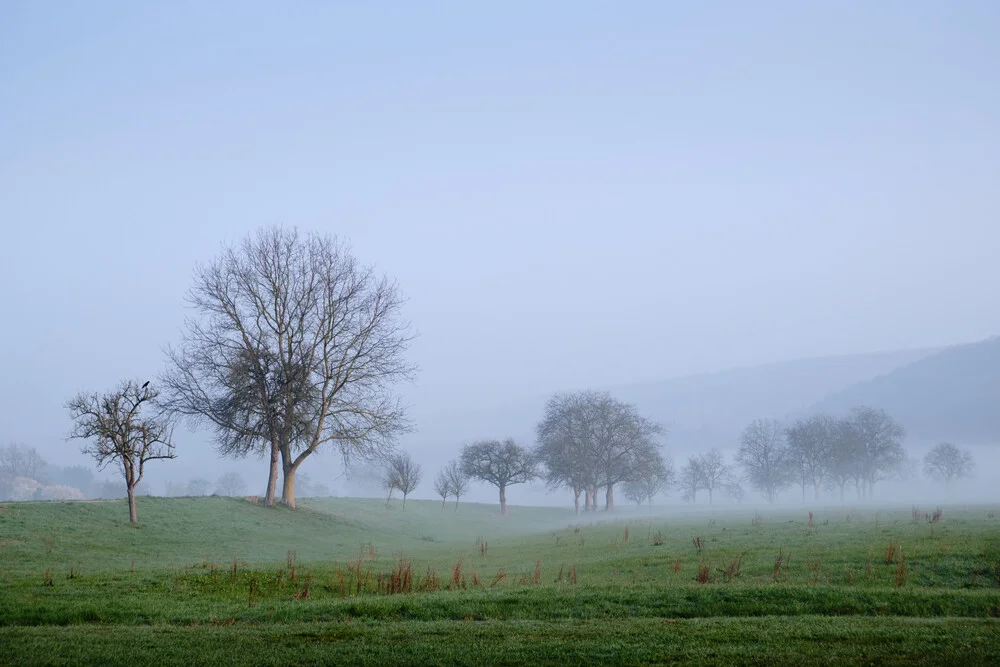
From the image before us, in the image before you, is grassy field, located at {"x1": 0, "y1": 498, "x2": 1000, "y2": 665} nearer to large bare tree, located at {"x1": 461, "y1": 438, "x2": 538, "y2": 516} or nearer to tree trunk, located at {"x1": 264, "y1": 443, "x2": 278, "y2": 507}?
tree trunk, located at {"x1": 264, "y1": 443, "x2": 278, "y2": 507}

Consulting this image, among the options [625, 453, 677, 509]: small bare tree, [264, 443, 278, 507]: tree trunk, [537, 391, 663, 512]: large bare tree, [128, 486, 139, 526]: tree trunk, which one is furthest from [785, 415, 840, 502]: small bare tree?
[128, 486, 139, 526]: tree trunk

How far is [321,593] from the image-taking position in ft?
53.9

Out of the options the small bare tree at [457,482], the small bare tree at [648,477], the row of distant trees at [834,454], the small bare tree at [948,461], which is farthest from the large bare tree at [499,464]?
the small bare tree at [948,461]

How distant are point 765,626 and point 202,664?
7.87 metres

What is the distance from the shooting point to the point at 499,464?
86.4 meters

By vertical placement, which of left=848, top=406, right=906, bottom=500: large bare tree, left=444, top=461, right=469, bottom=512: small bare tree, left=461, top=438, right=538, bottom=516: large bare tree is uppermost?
left=848, top=406, right=906, bottom=500: large bare tree

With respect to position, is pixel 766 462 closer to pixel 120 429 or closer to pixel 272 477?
pixel 272 477

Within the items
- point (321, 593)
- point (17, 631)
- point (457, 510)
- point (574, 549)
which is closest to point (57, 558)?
point (321, 593)

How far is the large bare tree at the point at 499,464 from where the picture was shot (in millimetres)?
86188

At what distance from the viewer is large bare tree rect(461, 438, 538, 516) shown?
86.2 m

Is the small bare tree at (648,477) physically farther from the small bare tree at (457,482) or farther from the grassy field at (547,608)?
the grassy field at (547,608)

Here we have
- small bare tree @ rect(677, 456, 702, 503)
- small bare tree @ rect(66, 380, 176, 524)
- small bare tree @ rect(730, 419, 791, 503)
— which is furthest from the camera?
small bare tree @ rect(677, 456, 702, 503)

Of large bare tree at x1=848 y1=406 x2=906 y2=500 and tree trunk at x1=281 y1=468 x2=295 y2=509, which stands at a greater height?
large bare tree at x1=848 y1=406 x2=906 y2=500

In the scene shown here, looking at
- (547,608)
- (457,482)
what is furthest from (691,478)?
(547,608)
